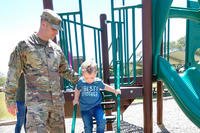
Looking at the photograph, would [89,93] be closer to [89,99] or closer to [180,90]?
[89,99]

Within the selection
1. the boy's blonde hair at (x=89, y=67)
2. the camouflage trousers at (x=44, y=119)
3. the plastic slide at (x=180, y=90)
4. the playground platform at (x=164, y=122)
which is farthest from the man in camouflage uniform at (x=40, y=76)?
the playground platform at (x=164, y=122)

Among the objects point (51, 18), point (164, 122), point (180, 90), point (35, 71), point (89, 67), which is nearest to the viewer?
point (51, 18)

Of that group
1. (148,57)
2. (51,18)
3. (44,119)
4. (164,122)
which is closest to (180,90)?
(148,57)

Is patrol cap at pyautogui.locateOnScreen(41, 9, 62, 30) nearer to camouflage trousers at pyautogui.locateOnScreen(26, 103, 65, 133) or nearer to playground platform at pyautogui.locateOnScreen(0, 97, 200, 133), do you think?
camouflage trousers at pyautogui.locateOnScreen(26, 103, 65, 133)

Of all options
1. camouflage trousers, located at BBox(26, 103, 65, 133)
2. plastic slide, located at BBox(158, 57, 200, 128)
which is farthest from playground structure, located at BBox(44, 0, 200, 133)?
camouflage trousers, located at BBox(26, 103, 65, 133)

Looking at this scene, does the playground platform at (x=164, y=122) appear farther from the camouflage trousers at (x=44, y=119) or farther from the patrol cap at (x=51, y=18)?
the patrol cap at (x=51, y=18)

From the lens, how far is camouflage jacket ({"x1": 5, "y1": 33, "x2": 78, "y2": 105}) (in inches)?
122

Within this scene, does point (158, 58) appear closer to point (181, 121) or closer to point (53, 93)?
point (53, 93)

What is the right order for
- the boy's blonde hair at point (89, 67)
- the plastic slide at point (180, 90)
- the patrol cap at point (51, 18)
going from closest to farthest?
the patrol cap at point (51, 18)
the boy's blonde hair at point (89, 67)
the plastic slide at point (180, 90)

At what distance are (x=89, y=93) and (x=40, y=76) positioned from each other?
2.54 feet

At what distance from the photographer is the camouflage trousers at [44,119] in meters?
3.15

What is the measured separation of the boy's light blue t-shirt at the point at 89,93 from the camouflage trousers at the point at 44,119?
1.54 feet

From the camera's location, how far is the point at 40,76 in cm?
322

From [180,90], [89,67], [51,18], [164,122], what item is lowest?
[164,122]
